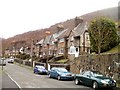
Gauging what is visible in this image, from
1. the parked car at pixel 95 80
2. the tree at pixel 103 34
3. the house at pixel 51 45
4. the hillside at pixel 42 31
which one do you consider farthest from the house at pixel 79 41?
the hillside at pixel 42 31

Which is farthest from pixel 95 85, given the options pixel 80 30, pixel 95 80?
pixel 80 30

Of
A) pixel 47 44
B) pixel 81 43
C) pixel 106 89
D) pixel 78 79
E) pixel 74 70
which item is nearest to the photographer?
pixel 106 89

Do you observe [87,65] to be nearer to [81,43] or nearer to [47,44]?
[81,43]

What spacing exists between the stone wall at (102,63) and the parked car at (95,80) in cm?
313

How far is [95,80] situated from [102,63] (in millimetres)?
6991

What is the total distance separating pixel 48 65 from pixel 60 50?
19.6 meters

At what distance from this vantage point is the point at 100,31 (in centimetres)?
3891


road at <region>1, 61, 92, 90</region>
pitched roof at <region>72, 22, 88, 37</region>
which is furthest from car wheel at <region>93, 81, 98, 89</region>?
pitched roof at <region>72, 22, 88, 37</region>

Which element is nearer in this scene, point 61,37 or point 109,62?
point 109,62

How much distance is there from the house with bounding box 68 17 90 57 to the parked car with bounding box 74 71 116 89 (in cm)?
2860

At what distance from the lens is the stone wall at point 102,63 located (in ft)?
84.5

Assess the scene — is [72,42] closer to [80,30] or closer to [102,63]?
[80,30]

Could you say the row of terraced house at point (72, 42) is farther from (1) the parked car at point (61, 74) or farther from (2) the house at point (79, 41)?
(1) the parked car at point (61, 74)

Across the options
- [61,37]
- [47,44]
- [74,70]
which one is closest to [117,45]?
[74,70]
